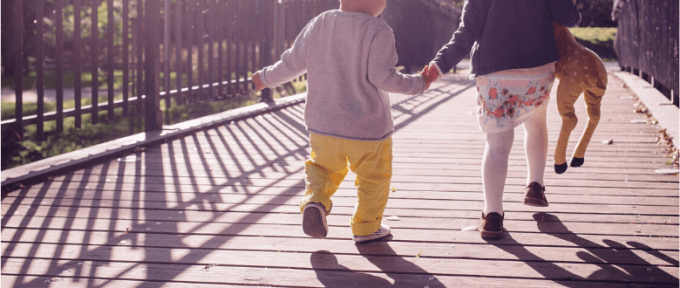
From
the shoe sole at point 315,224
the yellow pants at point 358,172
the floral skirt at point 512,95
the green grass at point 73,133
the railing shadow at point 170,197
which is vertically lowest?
the green grass at point 73,133

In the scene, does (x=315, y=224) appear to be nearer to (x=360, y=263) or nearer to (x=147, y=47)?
(x=360, y=263)

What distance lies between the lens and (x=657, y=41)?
830 centimetres

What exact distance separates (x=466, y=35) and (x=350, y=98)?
0.64 meters

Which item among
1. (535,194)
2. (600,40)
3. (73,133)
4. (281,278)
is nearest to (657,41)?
(535,194)

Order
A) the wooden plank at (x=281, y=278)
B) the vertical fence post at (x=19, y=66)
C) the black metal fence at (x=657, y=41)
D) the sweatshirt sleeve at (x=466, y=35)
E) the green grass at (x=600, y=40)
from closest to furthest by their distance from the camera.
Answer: the wooden plank at (x=281, y=278) < the sweatshirt sleeve at (x=466, y=35) < the vertical fence post at (x=19, y=66) < the black metal fence at (x=657, y=41) < the green grass at (x=600, y=40)

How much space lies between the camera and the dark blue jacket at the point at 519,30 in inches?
113

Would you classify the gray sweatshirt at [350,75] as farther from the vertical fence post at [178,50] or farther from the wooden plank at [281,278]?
the vertical fence post at [178,50]

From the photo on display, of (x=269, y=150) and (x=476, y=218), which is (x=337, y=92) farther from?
(x=269, y=150)

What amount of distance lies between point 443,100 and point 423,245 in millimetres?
6927

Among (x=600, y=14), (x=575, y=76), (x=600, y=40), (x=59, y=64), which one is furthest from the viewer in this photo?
(x=600, y=14)

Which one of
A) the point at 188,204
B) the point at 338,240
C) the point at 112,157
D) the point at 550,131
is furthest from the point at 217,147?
the point at 550,131

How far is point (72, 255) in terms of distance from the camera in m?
2.80

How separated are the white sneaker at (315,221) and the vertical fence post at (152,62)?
3.66 meters

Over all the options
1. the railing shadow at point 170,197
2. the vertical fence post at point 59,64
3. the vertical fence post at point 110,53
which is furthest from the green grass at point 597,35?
the vertical fence post at point 59,64
